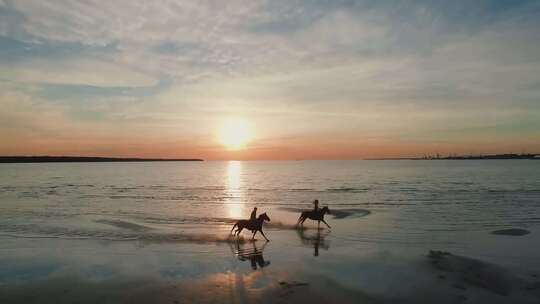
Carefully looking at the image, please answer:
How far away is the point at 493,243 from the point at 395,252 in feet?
15.6

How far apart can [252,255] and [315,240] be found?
3807mm

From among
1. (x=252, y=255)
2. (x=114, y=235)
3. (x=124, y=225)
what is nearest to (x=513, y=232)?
(x=252, y=255)

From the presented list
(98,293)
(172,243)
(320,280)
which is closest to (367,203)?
(172,243)

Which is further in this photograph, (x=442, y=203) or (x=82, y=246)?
(x=442, y=203)

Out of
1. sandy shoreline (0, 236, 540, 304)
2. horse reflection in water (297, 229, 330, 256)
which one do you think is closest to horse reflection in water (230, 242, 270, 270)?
sandy shoreline (0, 236, 540, 304)

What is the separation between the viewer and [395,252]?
13.9 m

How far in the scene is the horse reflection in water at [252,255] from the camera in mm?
12156

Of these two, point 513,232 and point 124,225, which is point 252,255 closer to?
point 124,225

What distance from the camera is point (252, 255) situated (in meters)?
13.4

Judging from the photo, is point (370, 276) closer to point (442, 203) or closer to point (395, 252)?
point (395, 252)

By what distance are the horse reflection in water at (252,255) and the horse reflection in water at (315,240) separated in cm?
193

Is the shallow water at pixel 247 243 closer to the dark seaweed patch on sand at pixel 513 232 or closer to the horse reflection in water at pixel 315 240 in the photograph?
the horse reflection in water at pixel 315 240

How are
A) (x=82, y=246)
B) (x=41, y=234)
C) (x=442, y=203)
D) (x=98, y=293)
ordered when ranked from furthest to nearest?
(x=442, y=203) → (x=41, y=234) → (x=82, y=246) → (x=98, y=293)

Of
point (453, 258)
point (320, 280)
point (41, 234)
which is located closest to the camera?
point (320, 280)
